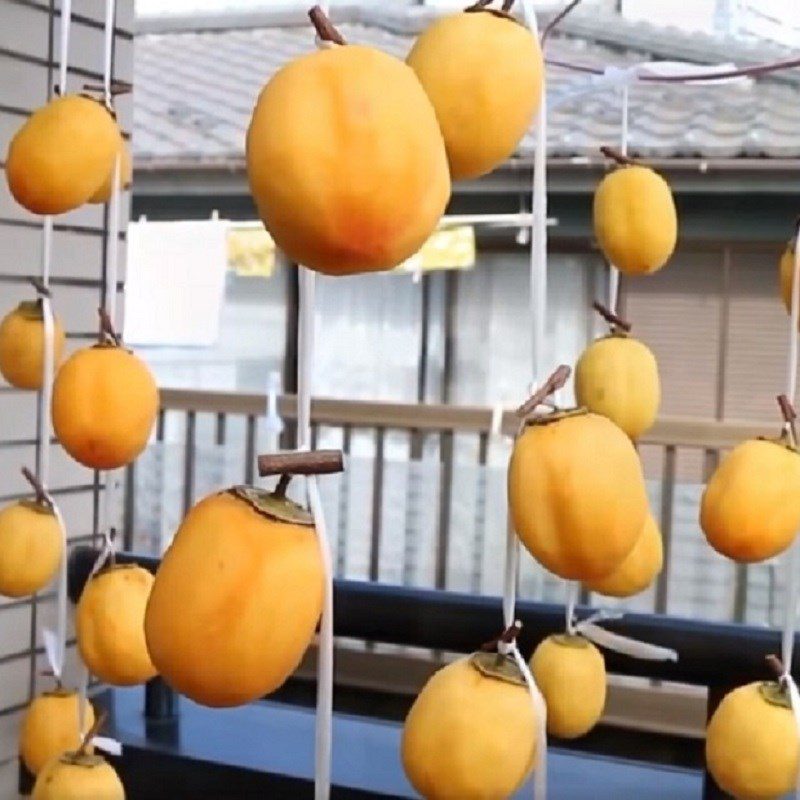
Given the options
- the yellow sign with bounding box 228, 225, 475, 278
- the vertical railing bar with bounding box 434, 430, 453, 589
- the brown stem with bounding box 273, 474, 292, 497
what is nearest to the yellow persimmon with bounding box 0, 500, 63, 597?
the brown stem with bounding box 273, 474, 292, 497

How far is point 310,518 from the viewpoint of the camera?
0.37m

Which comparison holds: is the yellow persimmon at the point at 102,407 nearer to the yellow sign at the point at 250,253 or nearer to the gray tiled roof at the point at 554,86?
the gray tiled roof at the point at 554,86

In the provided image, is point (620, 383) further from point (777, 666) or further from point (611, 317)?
point (777, 666)

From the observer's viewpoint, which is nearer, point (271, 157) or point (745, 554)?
point (271, 157)

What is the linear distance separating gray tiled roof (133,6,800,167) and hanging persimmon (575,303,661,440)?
2.25 meters

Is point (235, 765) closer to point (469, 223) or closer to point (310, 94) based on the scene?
point (310, 94)

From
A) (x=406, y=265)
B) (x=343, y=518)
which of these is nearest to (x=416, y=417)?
(x=343, y=518)

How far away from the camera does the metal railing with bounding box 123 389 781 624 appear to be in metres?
2.84

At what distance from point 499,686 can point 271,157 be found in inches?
8.0

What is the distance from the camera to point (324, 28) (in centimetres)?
35

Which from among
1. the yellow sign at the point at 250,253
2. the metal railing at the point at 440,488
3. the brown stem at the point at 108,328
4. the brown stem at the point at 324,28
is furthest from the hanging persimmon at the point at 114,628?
the yellow sign at the point at 250,253

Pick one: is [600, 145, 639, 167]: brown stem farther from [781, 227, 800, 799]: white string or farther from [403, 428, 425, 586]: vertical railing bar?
[403, 428, 425, 586]: vertical railing bar

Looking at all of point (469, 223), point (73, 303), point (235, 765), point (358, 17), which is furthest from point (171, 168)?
point (235, 765)

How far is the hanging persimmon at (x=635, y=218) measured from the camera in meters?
0.60
